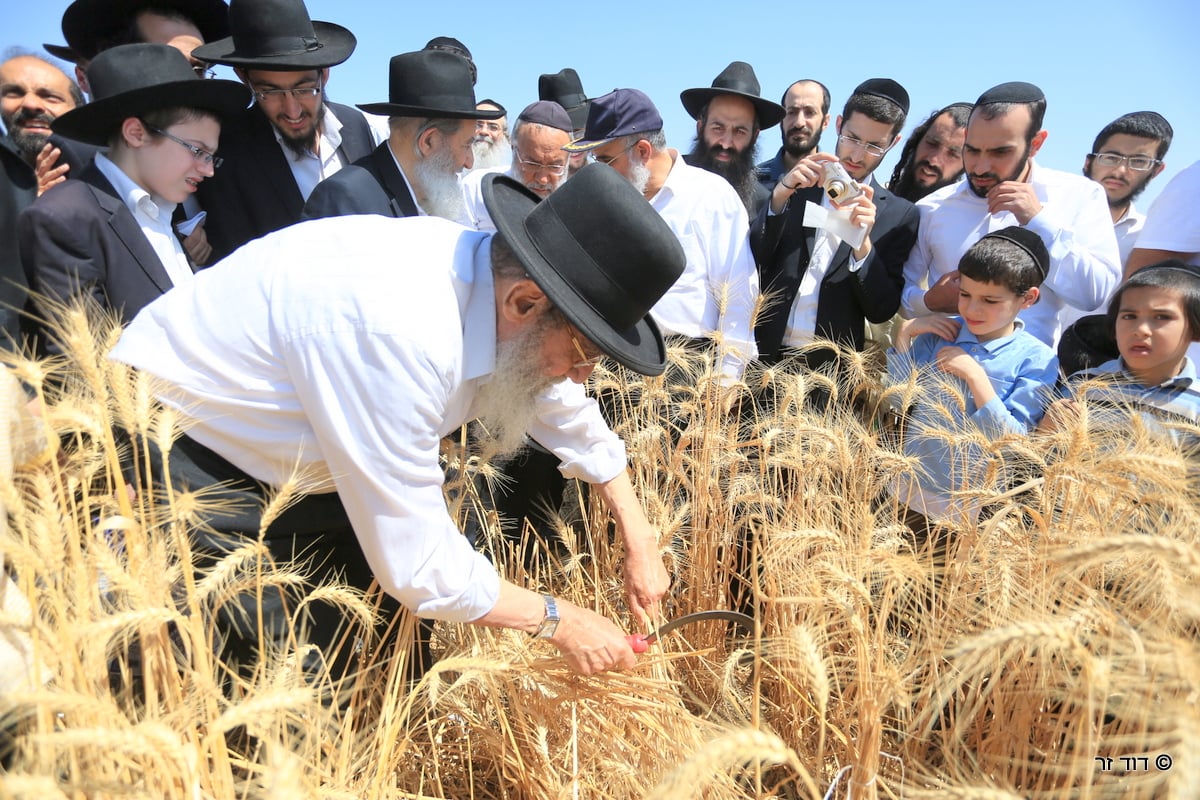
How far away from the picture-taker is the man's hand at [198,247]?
303 centimetres

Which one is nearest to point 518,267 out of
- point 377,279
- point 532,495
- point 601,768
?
point 377,279

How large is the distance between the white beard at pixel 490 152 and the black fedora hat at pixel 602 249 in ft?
14.6

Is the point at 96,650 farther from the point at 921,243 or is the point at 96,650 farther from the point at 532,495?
the point at 921,243

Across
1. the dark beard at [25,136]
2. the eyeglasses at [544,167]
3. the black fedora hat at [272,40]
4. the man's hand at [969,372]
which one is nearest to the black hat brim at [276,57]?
the black fedora hat at [272,40]

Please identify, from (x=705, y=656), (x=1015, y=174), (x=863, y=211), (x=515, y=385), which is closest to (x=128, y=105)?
(x=515, y=385)

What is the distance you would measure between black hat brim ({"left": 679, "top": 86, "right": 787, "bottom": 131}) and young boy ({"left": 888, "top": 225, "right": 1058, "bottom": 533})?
5.69ft

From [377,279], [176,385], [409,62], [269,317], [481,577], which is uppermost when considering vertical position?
[409,62]

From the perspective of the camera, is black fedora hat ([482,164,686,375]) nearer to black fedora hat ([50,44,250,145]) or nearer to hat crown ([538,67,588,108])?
black fedora hat ([50,44,250,145])

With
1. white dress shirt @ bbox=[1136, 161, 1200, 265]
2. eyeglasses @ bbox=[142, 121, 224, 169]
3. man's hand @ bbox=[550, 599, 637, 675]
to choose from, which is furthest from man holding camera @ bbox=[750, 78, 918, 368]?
eyeglasses @ bbox=[142, 121, 224, 169]

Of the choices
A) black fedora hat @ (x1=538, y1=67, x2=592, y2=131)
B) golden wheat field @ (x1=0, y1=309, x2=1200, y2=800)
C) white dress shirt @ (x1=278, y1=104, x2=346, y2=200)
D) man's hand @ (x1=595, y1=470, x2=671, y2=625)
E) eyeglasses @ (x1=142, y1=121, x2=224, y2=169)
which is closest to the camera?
golden wheat field @ (x1=0, y1=309, x2=1200, y2=800)

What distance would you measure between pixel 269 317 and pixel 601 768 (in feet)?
4.26

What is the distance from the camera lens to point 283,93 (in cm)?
335

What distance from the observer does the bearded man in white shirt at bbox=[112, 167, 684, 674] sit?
1605 mm

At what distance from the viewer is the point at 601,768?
1925mm
